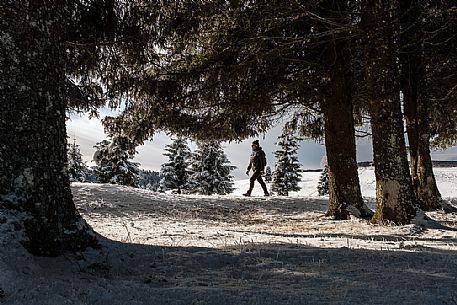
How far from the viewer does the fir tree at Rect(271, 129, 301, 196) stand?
143 feet

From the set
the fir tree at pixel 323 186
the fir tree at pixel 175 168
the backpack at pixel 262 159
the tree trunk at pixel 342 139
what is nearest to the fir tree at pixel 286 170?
the fir tree at pixel 323 186

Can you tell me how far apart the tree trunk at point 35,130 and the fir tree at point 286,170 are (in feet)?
131

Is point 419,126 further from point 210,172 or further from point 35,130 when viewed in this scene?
point 210,172

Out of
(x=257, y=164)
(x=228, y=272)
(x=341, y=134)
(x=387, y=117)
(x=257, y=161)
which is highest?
(x=257, y=161)

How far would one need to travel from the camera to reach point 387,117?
23.6ft

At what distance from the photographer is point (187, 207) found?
36.2 ft

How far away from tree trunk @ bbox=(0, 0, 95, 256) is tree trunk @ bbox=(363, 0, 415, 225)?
5249 millimetres

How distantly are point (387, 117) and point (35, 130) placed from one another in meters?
5.66

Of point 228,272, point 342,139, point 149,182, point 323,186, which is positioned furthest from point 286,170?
point 149,182

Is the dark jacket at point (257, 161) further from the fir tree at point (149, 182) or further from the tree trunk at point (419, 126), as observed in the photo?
the fir tree at point (149, 182)

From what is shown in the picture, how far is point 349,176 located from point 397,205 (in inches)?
77.7

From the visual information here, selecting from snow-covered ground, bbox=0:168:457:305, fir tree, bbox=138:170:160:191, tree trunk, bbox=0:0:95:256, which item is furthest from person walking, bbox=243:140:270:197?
fir tree, bbox=138:170:160:191

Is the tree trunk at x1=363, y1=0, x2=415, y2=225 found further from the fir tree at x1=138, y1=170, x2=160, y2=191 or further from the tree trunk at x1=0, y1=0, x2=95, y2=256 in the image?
the fir tree at x1=138, y1=170, x2=160, y2=191

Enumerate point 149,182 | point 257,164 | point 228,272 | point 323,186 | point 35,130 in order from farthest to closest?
Answer: 1. point 149,182
2. point 323,186
3. point 257,164
4. point 228,272
5. point 35,130
